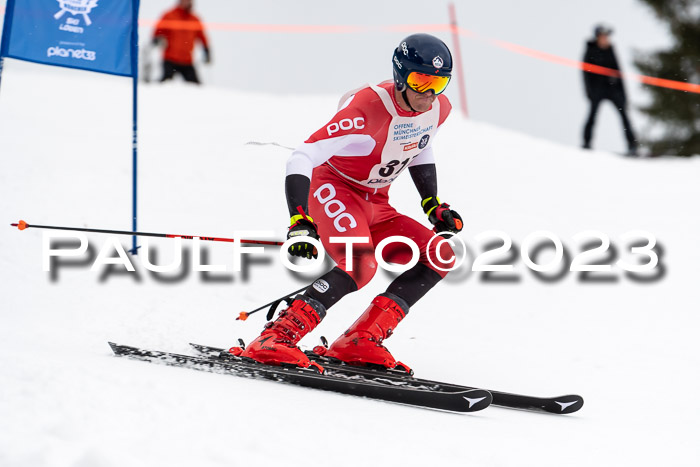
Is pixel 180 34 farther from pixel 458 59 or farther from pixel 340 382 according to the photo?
pixel 340 382

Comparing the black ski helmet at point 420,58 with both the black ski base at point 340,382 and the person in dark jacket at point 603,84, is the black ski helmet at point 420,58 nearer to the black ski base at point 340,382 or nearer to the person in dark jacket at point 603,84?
the black ski base at point 340,382

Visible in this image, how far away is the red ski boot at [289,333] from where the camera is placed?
12.2 ft

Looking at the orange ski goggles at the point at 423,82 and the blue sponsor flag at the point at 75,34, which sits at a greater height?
the blue sponsor flag at the point at 75,34

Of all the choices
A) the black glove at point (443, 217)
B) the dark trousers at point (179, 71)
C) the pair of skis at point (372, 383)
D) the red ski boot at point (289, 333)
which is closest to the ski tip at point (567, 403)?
the pair of skis at point (372, 383)

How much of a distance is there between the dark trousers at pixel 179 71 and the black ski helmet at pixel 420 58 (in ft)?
27.4

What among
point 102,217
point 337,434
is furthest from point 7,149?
point 337,434

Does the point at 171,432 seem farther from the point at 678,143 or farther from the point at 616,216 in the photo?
the point at 678,143

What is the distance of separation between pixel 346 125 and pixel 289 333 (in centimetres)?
106

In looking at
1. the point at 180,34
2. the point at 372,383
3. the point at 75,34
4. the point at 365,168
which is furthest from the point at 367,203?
the point at 180,34

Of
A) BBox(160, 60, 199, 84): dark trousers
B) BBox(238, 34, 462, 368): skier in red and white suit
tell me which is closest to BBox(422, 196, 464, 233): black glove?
BBox(238, 34, 462, 368): skier in red and white suit

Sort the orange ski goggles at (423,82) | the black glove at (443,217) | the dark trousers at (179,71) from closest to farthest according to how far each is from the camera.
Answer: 1. the orange ski goggles at (423,82)
2. the black glove at (443,217)
3. the dark trousers at (179,71)

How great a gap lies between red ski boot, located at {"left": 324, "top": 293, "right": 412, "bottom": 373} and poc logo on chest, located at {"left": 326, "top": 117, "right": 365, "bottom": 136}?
0.90 m

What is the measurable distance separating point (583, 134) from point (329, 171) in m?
7.67

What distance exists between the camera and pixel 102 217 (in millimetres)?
6887
